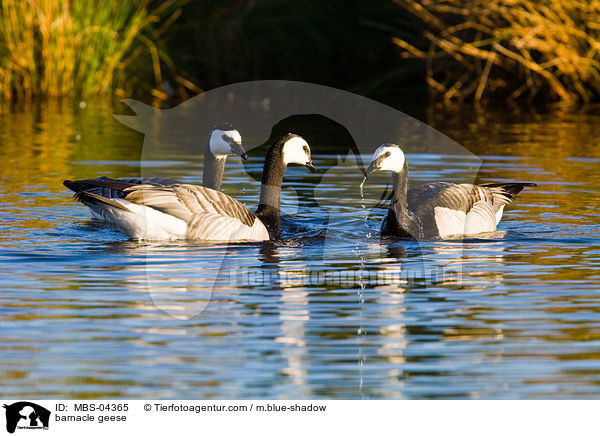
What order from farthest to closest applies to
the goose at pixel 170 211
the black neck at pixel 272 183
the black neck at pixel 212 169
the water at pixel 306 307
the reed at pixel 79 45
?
the reed at pixel 79 45 → the black neck at pixel 212 169 → the black neck at pixel 272 183 → the goose at pixel 170 211 → the water at pixel 306 307

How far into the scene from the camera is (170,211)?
1074cm

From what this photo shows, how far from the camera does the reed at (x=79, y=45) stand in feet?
74.8

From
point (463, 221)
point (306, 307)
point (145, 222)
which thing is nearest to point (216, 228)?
point (145, 222)

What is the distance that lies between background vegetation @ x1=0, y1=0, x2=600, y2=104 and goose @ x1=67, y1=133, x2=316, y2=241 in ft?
38.5

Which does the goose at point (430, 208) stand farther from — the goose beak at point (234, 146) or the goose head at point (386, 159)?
the goose beak at point (234, 146)

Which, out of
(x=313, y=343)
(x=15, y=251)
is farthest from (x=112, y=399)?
(x=15, y=251)

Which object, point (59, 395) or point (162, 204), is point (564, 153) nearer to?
point (162, 204)

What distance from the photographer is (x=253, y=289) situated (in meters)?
8.75

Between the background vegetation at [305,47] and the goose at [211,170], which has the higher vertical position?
the background vegetation at [305,47]

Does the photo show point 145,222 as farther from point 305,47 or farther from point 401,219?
point 305,47

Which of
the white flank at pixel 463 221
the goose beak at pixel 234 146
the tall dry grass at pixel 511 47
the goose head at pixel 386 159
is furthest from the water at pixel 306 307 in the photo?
the tall dry grass at pixel 511 47

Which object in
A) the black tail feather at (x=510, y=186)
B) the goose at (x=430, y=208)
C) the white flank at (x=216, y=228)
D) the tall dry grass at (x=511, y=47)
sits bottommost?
the white flank at (x=216, y=228)

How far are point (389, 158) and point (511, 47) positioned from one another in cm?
1329

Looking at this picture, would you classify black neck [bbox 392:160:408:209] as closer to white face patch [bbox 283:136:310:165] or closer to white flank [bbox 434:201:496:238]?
white flank [bbox 434:201:496:238]
